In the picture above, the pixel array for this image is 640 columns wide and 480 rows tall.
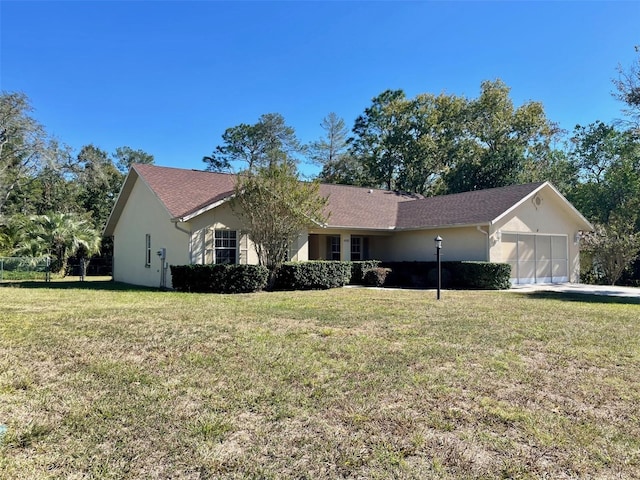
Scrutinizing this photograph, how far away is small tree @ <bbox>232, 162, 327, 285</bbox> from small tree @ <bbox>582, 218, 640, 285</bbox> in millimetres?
14634

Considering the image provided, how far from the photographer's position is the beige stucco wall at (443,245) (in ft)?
63.0

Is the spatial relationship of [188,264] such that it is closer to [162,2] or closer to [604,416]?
[162,2]

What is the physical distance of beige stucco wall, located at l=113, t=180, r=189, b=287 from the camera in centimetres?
1708

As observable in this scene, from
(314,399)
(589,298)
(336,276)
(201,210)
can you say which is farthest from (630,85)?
(314,399)

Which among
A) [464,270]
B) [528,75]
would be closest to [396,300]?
[464,270]

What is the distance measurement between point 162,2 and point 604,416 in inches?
567

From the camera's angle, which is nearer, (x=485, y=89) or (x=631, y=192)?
(x=631, y=192)

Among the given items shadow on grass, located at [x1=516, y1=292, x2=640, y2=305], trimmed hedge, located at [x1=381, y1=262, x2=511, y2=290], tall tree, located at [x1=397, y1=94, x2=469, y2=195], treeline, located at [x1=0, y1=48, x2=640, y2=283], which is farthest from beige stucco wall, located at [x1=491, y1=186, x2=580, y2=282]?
tall tree, located at [x1=397, y1=94, x2=469, y2=195]

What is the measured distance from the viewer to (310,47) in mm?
19859

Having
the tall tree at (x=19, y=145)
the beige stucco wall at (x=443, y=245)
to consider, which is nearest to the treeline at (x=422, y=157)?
the tall tree at (x=19, y=145)

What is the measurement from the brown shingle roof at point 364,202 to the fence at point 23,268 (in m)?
8.30

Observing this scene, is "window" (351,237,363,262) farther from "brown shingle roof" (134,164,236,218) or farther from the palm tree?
the palm tree

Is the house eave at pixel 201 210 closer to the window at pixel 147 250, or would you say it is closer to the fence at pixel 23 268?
the window at pixel 147 250

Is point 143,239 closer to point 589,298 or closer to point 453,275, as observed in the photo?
point 453,275
